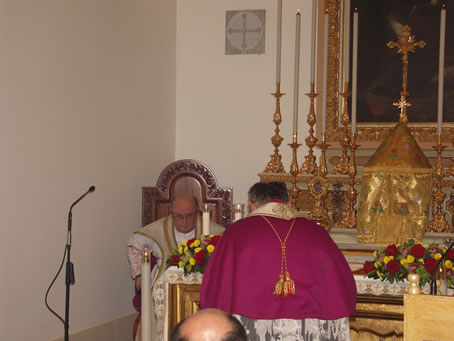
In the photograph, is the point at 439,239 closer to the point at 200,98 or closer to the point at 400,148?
the point at 400,148

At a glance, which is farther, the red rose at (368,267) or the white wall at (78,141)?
the white wall at (78,141)

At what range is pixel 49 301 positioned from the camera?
710 cm

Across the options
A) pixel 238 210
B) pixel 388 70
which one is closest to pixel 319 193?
pixel 238 210

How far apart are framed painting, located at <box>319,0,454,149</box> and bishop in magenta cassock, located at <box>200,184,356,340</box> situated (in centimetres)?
428

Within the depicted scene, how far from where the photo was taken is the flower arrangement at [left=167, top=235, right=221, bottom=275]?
556 cm

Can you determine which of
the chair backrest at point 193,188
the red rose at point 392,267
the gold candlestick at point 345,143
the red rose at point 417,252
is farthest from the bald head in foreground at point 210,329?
the chair backrest at point 193,188

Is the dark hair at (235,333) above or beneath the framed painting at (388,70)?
beneath

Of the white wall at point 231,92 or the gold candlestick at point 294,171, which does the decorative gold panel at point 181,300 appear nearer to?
the gold candlestick at point 294,171

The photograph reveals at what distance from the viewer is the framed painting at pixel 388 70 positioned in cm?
867

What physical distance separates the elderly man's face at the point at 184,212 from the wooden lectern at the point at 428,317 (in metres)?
4.47

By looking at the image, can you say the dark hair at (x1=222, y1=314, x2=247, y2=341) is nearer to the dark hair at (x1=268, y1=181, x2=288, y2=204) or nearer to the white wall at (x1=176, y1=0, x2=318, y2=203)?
the dark hair at (x1=268, y1=181, x2=288, y2=204)

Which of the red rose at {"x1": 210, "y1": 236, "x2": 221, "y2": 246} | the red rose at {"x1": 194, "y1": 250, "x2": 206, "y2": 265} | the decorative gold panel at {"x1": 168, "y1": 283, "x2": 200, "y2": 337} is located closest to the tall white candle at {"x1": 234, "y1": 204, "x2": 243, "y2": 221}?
the red rose at {"x1": 210, "y1": 236, "x2": 221, "y2": 246}

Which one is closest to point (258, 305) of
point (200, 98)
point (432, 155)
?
point (432, 155)

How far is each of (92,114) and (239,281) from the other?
3.74 m
